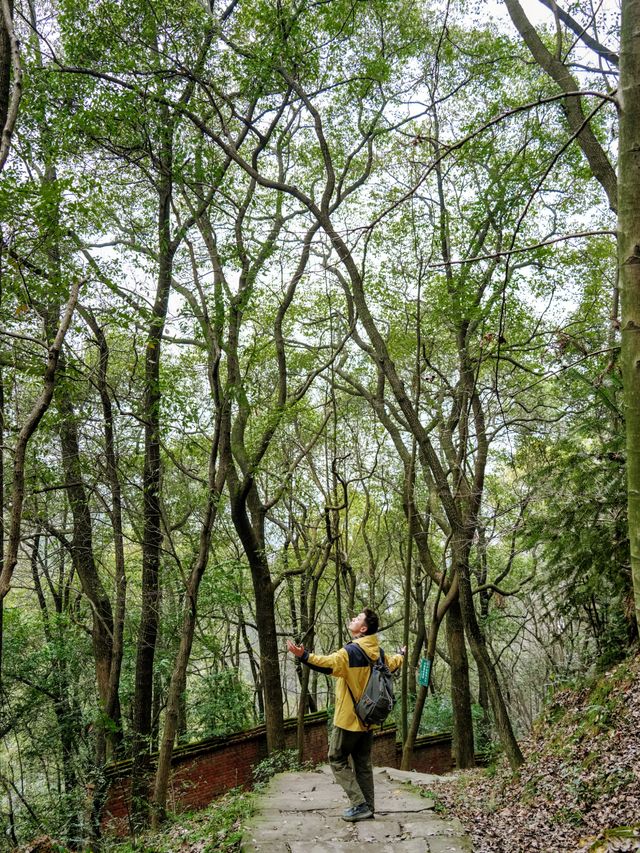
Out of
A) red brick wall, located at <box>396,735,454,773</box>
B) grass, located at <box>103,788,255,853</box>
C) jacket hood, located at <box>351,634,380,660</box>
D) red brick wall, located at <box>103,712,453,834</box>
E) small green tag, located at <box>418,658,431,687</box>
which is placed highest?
jacket hood, located at <box>351,634,380,660</box>

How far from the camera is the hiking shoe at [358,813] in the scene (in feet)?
18.4

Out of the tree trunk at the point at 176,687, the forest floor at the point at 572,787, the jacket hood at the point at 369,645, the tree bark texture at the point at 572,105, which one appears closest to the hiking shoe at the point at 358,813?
the forest floor at the point at 572,787

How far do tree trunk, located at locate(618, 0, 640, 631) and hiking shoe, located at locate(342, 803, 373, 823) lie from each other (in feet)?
14.4

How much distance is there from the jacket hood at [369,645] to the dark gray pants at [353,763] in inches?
26.6

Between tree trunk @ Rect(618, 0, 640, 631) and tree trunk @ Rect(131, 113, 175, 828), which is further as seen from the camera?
tree trunk @ Rect(131, 113, 175, 828)

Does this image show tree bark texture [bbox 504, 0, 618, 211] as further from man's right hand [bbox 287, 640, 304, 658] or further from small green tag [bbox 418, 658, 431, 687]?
small green tag [bbox 418, 658, 431, 687]

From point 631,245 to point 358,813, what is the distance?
211 inches

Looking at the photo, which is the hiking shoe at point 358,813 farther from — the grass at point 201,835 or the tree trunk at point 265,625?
the tree trunk at point 265,625

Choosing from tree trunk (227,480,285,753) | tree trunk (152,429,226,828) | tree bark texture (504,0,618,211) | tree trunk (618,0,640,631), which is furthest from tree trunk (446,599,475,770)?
tree trunk (618,0,640,631)

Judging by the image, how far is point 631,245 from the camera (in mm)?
2279

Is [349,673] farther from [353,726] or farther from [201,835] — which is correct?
[201,835]

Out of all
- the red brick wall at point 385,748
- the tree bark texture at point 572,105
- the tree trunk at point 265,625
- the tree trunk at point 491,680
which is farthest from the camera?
the red brick wall at point 385,748

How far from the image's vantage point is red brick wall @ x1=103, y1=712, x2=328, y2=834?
10.2 meters

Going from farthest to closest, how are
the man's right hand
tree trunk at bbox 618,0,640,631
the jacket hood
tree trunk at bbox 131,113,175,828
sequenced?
tree trunk at bbox 131,113,175,828, the jacket hood, the man's right hand, tree trunk at bbox 618,0,640,631
